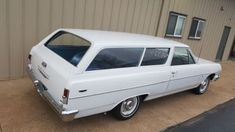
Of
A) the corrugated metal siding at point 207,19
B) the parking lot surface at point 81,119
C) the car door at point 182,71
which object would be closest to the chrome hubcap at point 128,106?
the parking lot surface at point 81,119

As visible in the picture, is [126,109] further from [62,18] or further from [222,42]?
[222,42]

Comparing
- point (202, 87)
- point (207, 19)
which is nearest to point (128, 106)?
point (202, 87)

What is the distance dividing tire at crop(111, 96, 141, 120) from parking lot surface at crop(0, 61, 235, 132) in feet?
0.35

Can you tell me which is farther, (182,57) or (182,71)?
(182,57)

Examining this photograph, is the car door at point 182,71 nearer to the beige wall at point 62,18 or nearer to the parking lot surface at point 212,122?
the parking lot surface at point 212,122

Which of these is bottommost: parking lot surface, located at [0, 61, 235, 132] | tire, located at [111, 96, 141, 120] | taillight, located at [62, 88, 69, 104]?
parking lot surface, located at [0, 61, 235, 132]

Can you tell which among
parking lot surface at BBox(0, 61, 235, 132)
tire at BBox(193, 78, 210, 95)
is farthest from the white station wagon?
tire at BBox(193, 78, 210, 95)

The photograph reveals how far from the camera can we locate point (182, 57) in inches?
203

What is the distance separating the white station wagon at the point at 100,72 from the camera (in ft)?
10.5

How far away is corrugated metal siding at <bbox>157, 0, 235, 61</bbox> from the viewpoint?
336 inches

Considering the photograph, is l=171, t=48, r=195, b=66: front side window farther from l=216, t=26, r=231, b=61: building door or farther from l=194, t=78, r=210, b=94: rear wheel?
l=216, t=26, r=231, b=61: building door

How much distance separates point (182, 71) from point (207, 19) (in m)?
6.90

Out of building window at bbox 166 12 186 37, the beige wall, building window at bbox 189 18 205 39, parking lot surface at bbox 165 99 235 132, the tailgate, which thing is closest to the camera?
the tailgate

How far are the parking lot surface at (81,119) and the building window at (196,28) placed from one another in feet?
16.8
